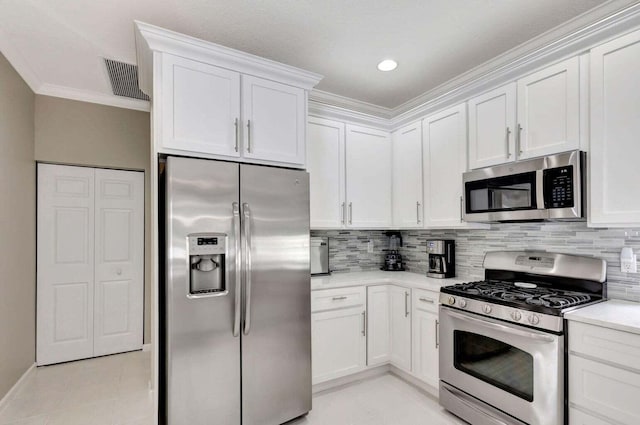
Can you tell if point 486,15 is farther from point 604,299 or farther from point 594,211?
point 604,299

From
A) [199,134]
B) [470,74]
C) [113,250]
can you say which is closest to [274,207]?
[199,134]

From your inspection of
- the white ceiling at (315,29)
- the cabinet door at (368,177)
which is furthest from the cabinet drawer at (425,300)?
the white ceiling at (315,29)

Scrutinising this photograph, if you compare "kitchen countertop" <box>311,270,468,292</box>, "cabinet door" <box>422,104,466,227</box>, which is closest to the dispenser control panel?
"kitchen countertop" <box>311,270,468,292</box>

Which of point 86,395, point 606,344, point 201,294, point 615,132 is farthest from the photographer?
point 86,395

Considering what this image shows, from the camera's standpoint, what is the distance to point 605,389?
164cm

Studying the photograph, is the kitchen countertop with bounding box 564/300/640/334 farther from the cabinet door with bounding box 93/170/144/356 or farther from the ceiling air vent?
the cabinet door with bounding box 93/170/144/356

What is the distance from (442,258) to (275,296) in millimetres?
1613

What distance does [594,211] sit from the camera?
194cm

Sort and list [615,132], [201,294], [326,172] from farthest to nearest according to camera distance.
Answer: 1. [326,172]
2. [201,294]
3. [615,132]

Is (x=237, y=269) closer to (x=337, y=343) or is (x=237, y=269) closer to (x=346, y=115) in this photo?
(x=337, y=343)

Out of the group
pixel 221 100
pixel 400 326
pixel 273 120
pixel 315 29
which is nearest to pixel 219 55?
pixel 221 100

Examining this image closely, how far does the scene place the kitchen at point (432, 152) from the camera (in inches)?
74.0

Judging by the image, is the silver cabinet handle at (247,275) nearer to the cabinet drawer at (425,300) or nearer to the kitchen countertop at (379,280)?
the kitchen countertop at (379,280)

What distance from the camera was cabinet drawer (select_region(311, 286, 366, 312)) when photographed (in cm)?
268
